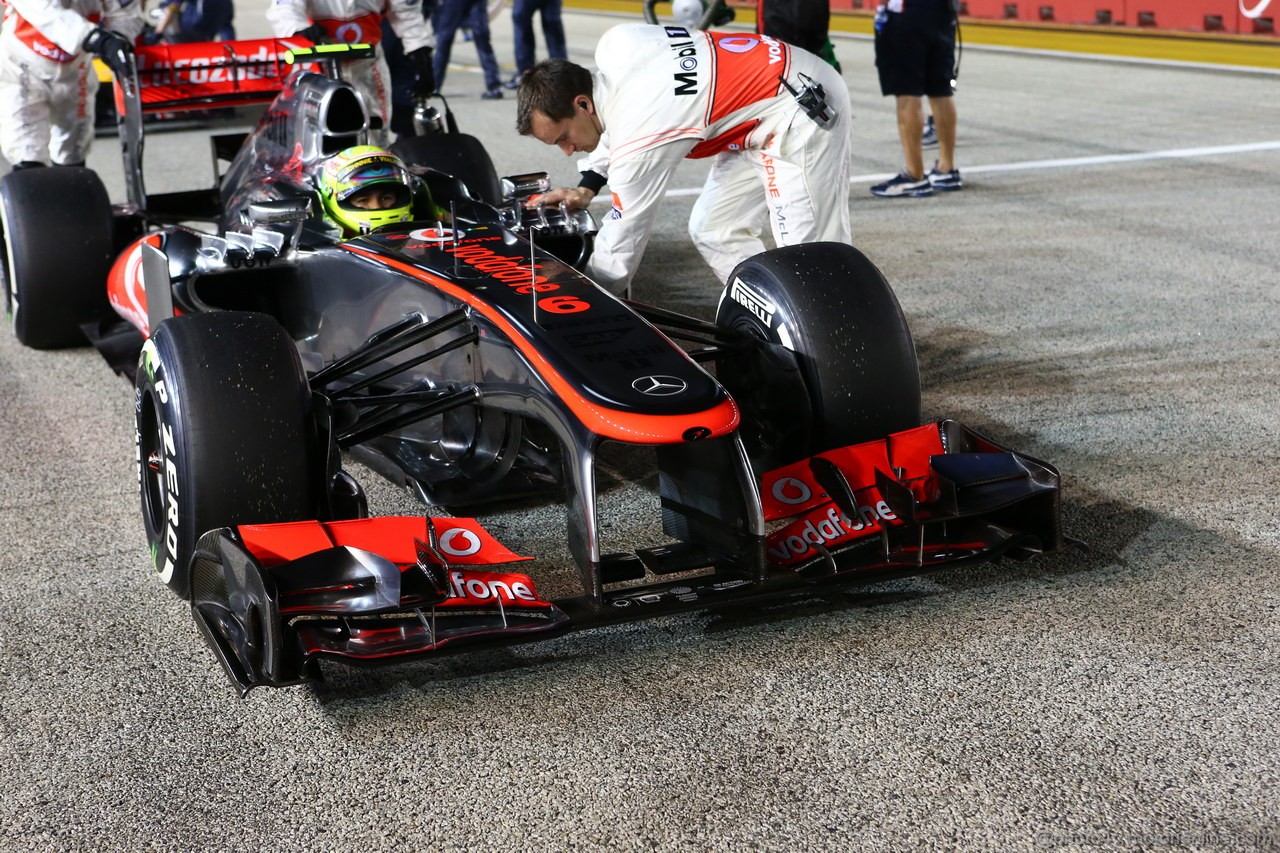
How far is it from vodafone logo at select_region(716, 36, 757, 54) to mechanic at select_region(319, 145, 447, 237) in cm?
115

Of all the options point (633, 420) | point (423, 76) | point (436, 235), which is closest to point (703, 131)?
point (436, 235)

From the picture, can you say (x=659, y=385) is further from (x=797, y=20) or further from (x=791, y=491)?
(x=797, y=20)

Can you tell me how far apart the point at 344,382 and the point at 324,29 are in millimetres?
3619

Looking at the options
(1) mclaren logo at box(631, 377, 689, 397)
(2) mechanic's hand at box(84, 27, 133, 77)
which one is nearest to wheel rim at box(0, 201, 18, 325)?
(2) mechanic's hand at box(84, 27, 133, 77)

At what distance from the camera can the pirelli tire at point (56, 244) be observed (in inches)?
222

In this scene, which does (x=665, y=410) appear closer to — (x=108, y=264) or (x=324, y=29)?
(x=108, y=264)

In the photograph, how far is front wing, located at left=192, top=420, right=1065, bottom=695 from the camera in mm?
2953

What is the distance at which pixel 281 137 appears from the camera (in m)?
5.56

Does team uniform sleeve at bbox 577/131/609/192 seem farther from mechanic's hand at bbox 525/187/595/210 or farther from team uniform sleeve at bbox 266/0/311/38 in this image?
team uniform sleeve at bbox 266/0/311/38

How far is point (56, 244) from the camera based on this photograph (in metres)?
5.67

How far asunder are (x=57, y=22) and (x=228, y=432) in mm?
4443

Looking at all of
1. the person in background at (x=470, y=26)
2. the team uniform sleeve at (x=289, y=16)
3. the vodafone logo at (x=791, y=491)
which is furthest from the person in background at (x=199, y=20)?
the vodafone logo at (x=791, y=491)

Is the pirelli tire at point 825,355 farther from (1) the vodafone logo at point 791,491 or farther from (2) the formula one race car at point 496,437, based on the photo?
(1) the vodafone logo at point 791,491

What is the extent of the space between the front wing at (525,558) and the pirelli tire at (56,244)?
112 inches
